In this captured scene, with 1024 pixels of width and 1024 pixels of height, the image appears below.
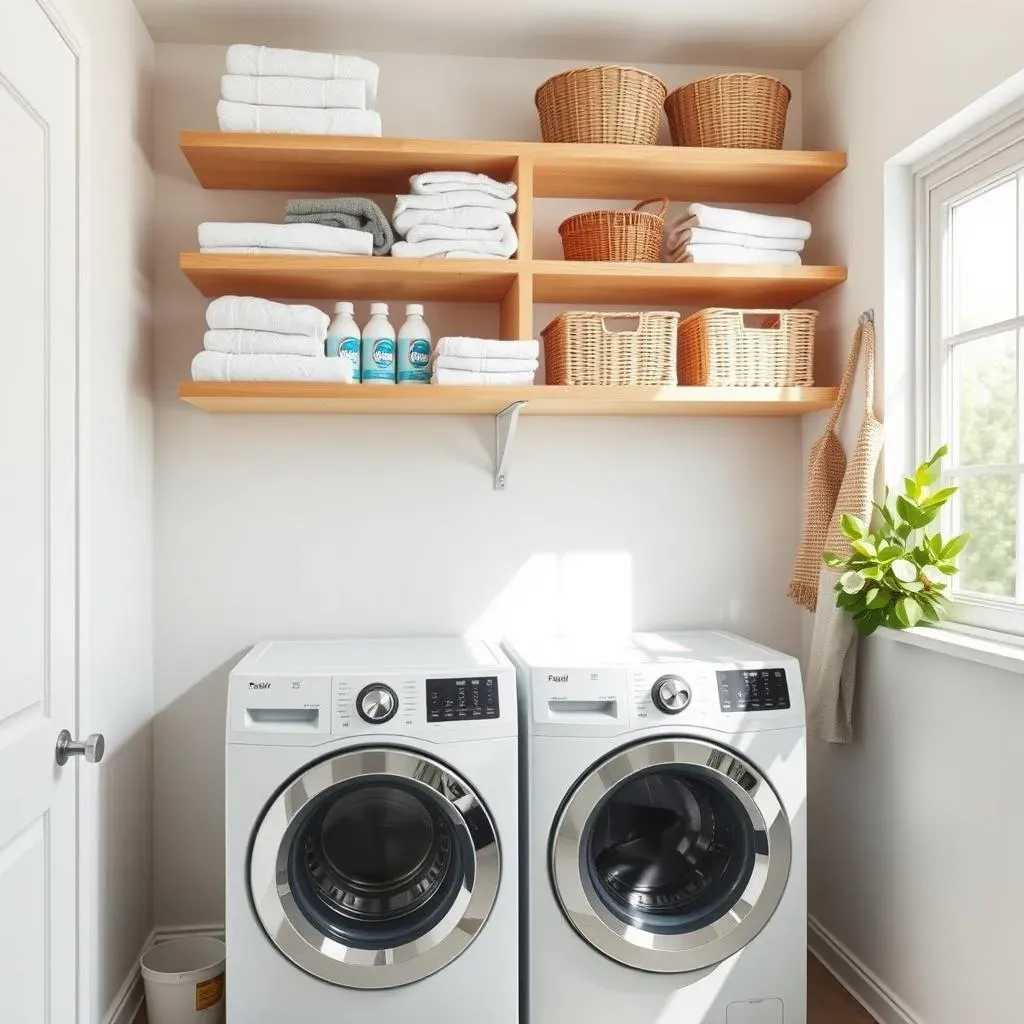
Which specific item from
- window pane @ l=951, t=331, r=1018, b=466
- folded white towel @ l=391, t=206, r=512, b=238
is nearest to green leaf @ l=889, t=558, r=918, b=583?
window pane @ l=951, t=331, r=1018, b=466

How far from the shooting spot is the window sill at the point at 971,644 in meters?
1.81

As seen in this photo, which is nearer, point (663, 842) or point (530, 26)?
point (663, 842)

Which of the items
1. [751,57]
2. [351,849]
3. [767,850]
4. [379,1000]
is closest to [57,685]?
[351,849]

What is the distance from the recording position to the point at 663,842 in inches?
87.2

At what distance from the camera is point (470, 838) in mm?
2062

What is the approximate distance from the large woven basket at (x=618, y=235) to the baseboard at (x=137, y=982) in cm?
197

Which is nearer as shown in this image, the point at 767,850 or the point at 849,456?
the point at 767,850

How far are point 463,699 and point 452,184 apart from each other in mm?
1202

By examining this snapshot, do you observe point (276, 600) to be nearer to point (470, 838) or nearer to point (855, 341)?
point (470, 838)

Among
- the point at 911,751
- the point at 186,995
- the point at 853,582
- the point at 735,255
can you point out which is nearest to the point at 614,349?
the point at 735,255

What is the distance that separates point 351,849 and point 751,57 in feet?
7.49

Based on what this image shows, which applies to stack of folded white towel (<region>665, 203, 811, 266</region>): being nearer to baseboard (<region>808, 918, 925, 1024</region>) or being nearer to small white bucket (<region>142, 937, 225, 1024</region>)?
baseboard (<region>808, 918, 925, 1024</region>)

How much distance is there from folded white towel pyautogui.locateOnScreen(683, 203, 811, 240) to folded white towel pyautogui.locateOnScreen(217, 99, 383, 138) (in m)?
0.82

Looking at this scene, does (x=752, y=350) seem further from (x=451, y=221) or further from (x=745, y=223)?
(x=451, y=221)
